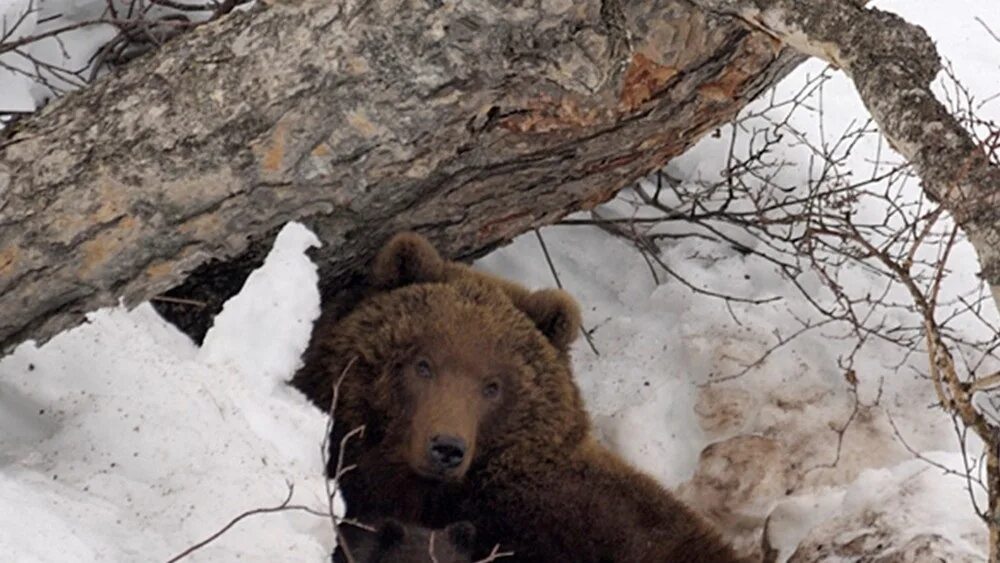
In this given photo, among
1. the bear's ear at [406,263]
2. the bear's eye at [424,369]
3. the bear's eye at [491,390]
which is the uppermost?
the bear's ear at [406,263]

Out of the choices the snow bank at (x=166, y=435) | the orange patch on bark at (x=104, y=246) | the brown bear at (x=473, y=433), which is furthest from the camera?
the brown bear at (x=473, y=433)

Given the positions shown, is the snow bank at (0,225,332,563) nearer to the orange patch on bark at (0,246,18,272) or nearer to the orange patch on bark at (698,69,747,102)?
the orange patch on bark at (0,246,18,272)

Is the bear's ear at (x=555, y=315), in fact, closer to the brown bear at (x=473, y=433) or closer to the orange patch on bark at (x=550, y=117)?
the brown bear at (x=473, y=433)

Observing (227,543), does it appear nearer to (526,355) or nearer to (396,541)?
(396,541)

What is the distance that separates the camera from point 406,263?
4980 mm

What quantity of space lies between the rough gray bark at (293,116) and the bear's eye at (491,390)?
80 centimetres

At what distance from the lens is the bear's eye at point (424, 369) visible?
16.1ft

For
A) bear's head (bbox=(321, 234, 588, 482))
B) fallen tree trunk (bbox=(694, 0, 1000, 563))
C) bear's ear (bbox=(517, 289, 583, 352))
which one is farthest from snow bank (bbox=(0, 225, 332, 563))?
fallen tree trunk (bbox=(694, 0, 1000, 563))

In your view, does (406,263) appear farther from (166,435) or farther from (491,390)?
(166,435)

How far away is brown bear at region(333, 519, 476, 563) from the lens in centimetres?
457

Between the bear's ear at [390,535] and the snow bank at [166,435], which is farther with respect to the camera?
the bear's ear at [390,535]

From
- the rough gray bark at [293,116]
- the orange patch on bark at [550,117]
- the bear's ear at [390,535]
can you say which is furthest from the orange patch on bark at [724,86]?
the bear's ear at [390,535]

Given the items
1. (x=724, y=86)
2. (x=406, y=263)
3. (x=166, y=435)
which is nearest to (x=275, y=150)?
(x=406, y=263)

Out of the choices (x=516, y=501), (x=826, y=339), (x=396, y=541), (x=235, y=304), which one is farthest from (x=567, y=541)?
(x=826, y=339)
